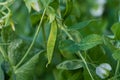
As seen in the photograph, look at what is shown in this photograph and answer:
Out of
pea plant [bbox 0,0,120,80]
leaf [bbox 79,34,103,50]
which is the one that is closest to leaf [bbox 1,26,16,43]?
pea plant [bbox 0,0,120,80]

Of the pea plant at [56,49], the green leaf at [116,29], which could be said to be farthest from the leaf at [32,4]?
the green leaf at [116,29]

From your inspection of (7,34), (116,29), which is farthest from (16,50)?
(116,29)

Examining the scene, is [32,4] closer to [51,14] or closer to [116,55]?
[51,14]

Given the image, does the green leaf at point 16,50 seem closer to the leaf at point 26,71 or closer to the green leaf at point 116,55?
the leaf at point 26,71

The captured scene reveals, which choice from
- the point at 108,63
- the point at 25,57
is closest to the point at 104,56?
the point at 108,63

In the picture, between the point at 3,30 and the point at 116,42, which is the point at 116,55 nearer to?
the point at 116,42

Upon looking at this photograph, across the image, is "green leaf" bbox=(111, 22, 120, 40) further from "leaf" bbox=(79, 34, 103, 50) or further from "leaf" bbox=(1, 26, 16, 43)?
"leaf" bbox=(1, 26, 16, 43)
